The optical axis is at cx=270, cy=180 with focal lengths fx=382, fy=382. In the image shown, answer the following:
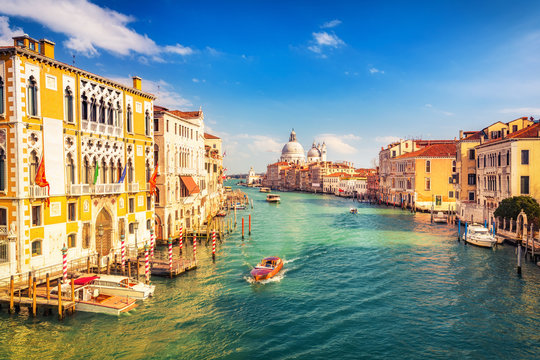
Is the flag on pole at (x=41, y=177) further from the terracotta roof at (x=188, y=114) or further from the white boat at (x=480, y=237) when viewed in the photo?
the white boat at (x=480, y=237)

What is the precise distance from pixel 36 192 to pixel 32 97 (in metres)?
4.28

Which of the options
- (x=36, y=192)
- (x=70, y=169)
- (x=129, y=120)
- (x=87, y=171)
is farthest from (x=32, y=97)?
(x=129, y=120)

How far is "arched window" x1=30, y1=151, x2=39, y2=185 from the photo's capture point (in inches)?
674

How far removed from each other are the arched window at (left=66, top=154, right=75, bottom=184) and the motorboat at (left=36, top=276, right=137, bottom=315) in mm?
5356

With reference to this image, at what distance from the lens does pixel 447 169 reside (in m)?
55.8

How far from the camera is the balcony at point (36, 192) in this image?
55.4 feet

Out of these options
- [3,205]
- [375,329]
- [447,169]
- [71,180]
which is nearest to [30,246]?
[3,205]

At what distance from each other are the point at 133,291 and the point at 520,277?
19697mm

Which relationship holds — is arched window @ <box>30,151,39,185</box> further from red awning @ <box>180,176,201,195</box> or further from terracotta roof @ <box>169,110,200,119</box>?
terracotta roof @ <box>169,110,200,119</box>

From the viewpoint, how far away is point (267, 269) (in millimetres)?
21031

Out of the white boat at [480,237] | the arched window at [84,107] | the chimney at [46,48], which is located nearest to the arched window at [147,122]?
the arched window at [84,107]

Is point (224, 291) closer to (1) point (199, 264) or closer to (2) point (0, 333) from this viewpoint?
(1) point (199, 264)

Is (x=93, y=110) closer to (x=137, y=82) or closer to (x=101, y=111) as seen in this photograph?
(x=101, y=111)

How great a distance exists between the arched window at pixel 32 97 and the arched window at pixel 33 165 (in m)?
1.83
